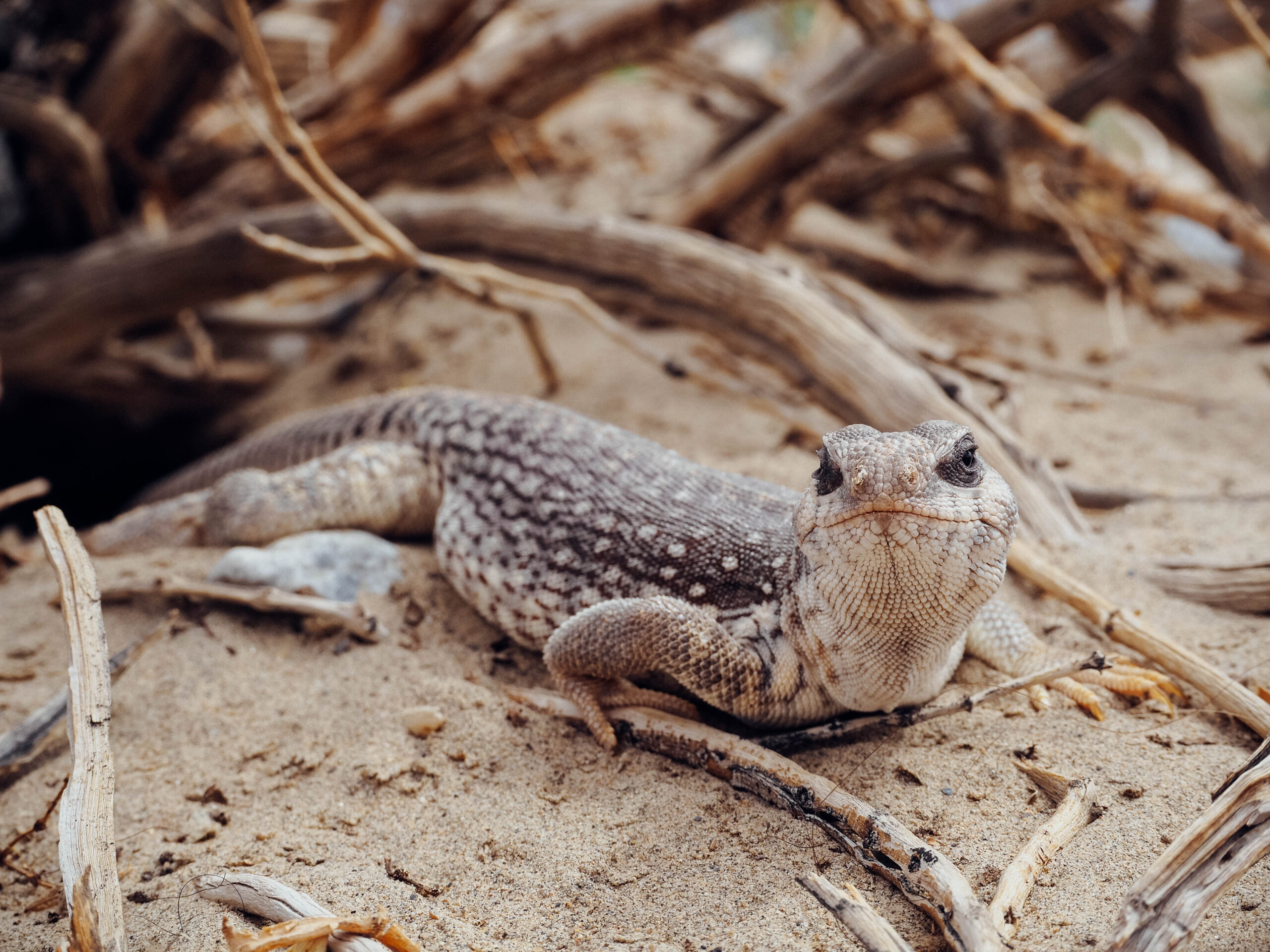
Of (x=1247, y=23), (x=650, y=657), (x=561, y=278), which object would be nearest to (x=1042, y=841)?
(x=650, y=657)

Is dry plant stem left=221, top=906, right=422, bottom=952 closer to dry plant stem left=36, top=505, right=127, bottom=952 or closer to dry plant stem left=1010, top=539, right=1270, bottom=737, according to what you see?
dry plant stem left=36, top=505, right=127, bottom=952

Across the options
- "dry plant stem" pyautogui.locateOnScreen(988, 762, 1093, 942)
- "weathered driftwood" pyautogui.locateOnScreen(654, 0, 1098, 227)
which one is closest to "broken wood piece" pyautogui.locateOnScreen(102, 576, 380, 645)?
"dry plant stem" pyautogui.locateOnScreen(988, 762, 1093, 942)

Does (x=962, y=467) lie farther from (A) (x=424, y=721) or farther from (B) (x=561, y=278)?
(B) (x=561, y=278)

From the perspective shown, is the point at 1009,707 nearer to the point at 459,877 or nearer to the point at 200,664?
the point at 459,877

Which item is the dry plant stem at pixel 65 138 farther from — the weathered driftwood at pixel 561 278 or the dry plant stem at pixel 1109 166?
the dry plant stem at pixel 1109 166

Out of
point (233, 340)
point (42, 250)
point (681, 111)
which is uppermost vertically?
point (681, 111)

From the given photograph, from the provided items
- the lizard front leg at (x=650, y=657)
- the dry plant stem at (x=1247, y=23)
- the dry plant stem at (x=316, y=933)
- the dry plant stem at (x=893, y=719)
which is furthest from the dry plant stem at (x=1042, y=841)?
the dry plant stem at (x=1247, y=23)

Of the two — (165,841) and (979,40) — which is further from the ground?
(979,40)

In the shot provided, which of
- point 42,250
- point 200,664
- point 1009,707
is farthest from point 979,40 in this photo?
point 42,250
